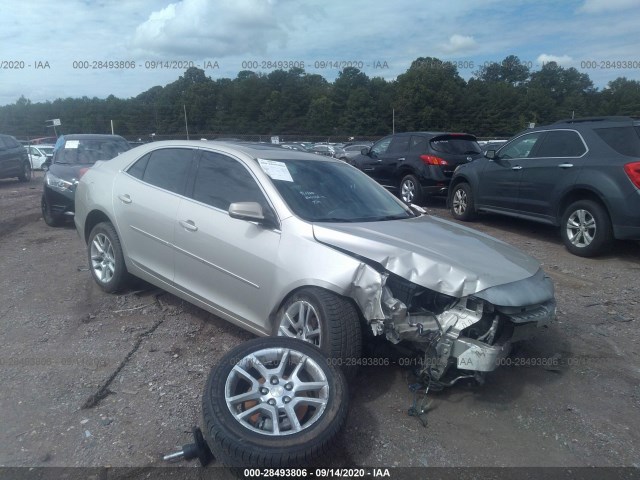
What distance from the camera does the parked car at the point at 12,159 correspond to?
1700 cm

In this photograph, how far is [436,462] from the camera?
124 inches

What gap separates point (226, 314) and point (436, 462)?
1.93m

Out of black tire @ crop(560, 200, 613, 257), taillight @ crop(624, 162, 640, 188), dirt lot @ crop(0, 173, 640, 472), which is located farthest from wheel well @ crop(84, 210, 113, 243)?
taillight @ crop(624, 162, 640, 188)

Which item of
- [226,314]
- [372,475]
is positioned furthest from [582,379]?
[226,314]

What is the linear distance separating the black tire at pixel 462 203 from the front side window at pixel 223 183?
6.18 metres

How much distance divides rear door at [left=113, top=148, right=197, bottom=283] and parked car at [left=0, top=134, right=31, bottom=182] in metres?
13.9

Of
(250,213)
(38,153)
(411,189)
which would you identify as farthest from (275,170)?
(38,153)

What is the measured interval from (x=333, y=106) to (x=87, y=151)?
32298 millimetres

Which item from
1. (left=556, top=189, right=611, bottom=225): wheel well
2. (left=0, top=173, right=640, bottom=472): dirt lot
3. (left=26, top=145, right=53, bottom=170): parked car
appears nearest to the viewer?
(left=0, top=173, right=640, bottom=472): dirt lot

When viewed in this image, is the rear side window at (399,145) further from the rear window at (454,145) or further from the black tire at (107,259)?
the black tire at (107,259)

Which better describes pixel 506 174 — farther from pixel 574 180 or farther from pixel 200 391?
pixel 200 391

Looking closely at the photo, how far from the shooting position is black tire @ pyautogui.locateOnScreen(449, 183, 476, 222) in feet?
32.4

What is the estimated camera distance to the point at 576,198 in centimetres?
771

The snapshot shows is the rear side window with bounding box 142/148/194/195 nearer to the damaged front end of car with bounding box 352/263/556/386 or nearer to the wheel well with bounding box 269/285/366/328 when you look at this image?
the wheel well with bounding box 269/285/366/328
